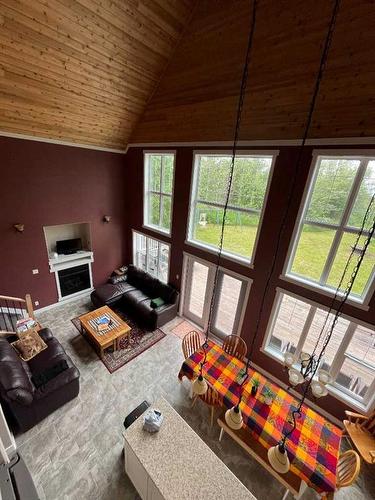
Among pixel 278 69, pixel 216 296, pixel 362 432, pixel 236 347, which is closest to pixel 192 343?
pixel 236 347

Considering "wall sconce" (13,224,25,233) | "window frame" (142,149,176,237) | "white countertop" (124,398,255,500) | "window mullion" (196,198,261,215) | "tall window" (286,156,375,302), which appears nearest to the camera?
"white countertop" (124,398,255,500)

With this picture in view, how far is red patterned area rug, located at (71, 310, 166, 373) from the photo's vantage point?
4859mm

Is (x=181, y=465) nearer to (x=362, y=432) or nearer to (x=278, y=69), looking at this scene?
(x=362, y=432)

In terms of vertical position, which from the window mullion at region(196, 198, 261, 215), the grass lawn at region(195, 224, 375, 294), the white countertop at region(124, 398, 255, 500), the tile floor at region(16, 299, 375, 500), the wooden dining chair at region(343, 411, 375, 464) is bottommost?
the tile floor at region(16, 299, 375, 500)

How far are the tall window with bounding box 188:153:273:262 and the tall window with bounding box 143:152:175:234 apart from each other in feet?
3.12

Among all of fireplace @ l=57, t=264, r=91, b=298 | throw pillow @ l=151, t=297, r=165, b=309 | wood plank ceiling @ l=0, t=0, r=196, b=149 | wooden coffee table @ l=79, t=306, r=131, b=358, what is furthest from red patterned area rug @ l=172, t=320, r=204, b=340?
wood plank ceiling @ l=0, t=0, r=196, b=149

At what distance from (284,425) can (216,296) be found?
9.69 ft

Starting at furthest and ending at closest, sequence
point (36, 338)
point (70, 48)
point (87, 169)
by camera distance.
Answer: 1. point (87, 169)
2. point (36, 338)
3. point (70, 48)

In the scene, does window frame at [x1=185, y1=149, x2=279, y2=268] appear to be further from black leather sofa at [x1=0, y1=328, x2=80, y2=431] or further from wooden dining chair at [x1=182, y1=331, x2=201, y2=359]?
black leather sofa at [x1=0, y1=328, x2=80, y2=431]

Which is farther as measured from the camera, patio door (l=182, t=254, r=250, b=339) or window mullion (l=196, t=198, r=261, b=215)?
patio door (l=182, t=254, r=250, b=339)

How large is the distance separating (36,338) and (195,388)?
376 centimetres

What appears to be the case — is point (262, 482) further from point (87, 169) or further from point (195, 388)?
point (87, 169)

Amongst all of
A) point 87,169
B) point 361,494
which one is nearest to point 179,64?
point 87,169

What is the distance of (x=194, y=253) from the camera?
18.7 feet
